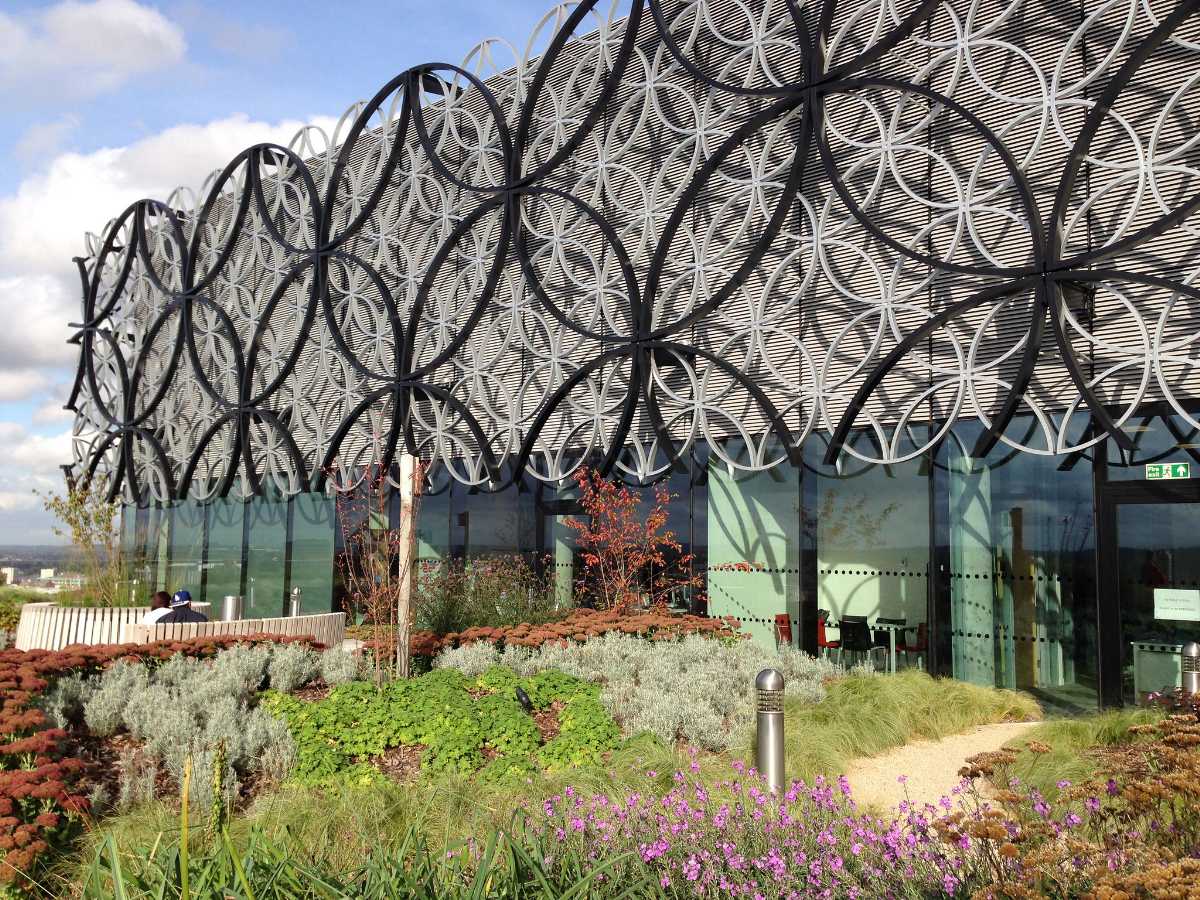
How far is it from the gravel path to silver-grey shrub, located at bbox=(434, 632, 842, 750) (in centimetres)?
118

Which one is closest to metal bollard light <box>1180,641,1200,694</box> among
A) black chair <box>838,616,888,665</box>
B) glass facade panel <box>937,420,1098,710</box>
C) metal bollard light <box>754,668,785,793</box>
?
glass facade panel <box>937,420,1098,710</box>

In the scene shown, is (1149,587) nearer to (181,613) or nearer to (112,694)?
(112,694)

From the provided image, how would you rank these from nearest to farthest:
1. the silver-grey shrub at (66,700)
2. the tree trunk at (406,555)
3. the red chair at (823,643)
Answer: the silver-grey shrub at (66,700) → the tree trunk at (406,555) → the red chair at (823,643)

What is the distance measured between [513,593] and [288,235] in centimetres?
1235

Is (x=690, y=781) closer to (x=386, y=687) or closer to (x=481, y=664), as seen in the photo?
(x=386, y=687)

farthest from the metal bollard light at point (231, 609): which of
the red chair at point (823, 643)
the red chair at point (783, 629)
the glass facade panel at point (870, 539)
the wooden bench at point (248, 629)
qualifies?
the glass facade panel at point (870, 539)

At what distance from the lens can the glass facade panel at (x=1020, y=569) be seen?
12.5m

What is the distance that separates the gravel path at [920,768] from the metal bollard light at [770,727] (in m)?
0.88

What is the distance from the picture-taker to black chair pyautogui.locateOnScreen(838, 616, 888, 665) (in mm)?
14180

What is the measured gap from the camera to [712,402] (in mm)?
15180

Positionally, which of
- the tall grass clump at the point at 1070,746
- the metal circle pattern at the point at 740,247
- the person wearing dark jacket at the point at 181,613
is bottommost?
the tall grass clump at the point at 1070,746

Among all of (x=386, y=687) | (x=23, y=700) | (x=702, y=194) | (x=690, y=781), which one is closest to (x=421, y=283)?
(x=702, y=194)

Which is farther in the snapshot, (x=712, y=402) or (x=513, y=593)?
(x=513, y=593)

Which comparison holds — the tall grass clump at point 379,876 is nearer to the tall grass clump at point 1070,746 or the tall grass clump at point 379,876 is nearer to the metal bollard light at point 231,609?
the tall grass clump at point 1070,746
